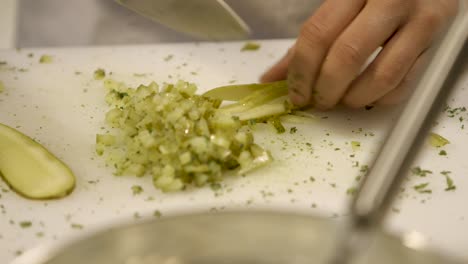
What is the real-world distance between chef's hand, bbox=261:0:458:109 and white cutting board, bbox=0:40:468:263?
0.22 ft

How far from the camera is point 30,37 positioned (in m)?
1.44

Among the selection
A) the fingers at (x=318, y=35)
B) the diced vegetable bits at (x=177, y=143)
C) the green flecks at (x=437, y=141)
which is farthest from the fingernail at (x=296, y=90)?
the green flecks at (x=437, y=141)

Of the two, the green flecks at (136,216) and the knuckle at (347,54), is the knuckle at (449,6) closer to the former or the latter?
the knuckle at (347,54)

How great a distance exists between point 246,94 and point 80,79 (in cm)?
32

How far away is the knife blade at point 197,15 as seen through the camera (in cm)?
107

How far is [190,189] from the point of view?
33.8 inches

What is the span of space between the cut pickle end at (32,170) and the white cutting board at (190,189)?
15 millimetres

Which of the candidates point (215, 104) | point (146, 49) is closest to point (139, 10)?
point (146, 49)

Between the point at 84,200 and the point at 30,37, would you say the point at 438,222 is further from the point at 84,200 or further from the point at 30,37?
the point at 30,37

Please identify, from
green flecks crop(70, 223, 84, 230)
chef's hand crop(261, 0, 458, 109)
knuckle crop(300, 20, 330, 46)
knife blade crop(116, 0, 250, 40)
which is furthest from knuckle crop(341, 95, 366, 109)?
green flecks crop(70, 223, 84, 230)

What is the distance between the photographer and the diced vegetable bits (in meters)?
0.85

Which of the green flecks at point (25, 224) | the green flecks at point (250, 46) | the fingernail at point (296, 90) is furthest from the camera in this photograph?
the green flecks at point (250, 46)

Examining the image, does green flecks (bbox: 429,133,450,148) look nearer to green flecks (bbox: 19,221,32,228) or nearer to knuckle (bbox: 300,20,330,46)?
knuckle (bbox: 300,20,330,46)

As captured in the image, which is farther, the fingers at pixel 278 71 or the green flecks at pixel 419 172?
the fingers at pixel 278 71
